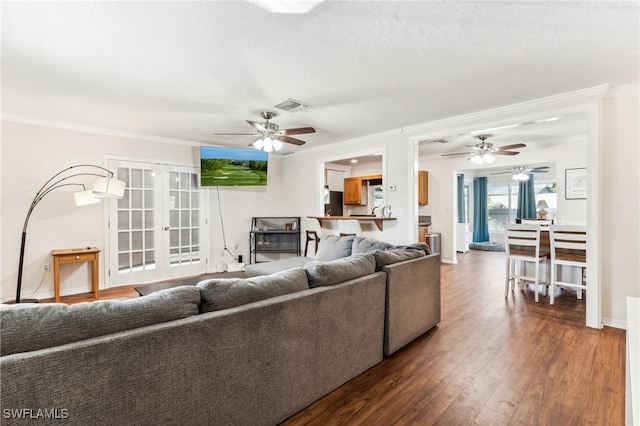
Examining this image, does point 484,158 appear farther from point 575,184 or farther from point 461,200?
point 461,200

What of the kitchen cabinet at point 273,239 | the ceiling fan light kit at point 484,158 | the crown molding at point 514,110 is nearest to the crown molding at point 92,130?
the kitchen cabinet at point 273,239

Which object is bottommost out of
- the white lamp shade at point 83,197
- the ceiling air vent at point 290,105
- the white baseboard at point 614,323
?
the white baseboard at point 614,323

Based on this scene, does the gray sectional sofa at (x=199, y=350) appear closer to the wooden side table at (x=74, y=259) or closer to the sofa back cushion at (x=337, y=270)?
the sofa back cushion at (x=337, y=270)

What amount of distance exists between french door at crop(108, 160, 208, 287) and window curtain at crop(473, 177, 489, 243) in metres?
8.54

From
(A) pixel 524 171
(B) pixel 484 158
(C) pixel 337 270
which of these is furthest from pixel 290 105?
(A) pixel 524 171

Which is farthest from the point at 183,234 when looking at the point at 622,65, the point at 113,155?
the point at 622,65

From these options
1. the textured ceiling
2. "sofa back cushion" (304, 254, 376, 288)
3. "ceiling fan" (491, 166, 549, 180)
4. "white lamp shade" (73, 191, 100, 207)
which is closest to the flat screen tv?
the textured ceiling

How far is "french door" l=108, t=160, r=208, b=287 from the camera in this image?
16.1 ft

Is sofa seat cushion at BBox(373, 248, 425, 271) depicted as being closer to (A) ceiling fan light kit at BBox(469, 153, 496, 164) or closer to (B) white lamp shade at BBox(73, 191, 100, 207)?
(A) ceiling fan light kit at BBox(469, 153, 496, 164)

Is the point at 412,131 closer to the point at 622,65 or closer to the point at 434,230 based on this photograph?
the point at 622,65

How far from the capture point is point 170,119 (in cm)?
418

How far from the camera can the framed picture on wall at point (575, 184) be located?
18.6 ft

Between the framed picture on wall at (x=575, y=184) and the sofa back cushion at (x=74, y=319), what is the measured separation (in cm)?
706

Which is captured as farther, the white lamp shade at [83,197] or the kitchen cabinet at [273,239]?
the kitchen cabinet at [273,239]
